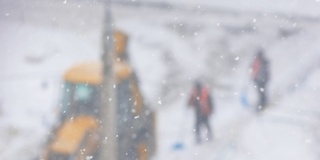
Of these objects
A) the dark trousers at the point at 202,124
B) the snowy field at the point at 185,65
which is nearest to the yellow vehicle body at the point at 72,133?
the snowy field at the point at 185,65

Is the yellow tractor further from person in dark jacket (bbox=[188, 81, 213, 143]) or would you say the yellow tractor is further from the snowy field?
person in dark jacket (bbox=[188, 81, 213, 143])

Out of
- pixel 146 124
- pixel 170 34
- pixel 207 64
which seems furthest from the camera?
pixel 170 34

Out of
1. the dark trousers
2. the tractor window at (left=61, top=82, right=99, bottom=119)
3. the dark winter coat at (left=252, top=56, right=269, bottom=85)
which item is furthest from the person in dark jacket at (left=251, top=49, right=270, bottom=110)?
the tractor window at (left=61, top=82, right=99, bottom=119)

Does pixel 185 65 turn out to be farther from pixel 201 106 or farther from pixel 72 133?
pixel 72 133

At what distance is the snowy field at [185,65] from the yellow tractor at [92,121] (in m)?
0.22

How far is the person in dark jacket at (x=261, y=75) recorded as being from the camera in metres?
5.45

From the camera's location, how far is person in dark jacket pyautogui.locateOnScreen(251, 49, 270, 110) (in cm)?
545

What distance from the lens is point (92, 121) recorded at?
4039 mm

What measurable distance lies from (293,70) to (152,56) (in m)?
1.84

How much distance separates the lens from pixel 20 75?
6.26m

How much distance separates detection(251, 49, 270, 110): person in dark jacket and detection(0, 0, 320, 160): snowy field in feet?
0.28

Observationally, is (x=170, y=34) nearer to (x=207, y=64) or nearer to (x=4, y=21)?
(x=207, y=64)

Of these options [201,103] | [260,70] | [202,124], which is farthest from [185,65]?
[202,124]

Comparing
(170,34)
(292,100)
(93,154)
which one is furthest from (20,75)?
(292,100)
